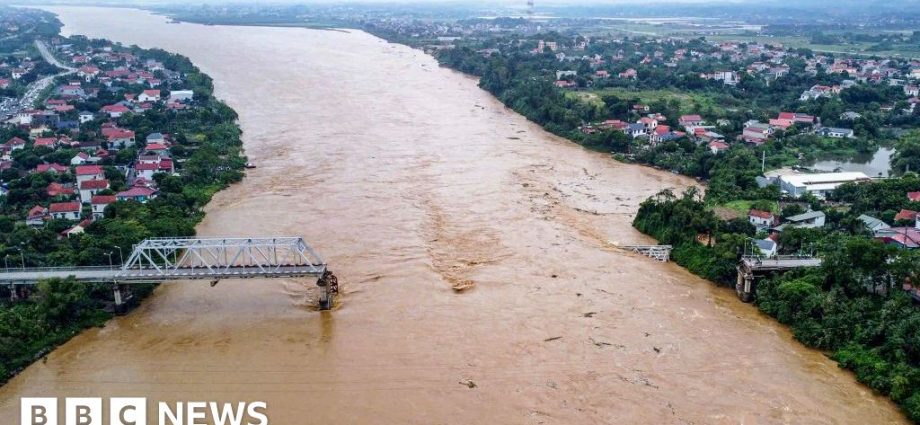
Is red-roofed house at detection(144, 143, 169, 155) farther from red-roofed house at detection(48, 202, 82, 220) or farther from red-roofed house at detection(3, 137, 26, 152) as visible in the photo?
red-roofed house at detection(48, 202, 82, 220)

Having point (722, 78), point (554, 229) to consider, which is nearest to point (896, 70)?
point (722, 78)

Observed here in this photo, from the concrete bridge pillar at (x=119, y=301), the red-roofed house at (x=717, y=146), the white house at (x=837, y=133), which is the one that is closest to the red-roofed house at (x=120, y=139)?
the concrete bridge pillar at (x=119, y=301)

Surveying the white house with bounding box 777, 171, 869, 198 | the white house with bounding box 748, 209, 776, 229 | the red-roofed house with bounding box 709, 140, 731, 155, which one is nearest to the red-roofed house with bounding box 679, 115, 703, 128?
the red-roofed house with bounding box 709, 140, 731, 155

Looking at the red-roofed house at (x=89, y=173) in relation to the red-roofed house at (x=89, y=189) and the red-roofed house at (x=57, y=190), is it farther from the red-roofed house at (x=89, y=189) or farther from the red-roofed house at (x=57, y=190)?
the red-roofed house at (x=89, y=189)

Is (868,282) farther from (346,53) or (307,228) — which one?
(346,53)

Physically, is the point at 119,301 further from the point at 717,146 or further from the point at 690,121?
the point at 690,121
